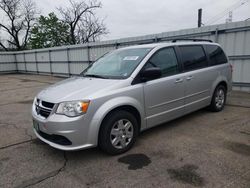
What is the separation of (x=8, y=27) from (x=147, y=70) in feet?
109

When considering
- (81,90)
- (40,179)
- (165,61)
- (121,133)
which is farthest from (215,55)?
(40,179)

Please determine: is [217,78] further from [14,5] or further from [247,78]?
[14,5]

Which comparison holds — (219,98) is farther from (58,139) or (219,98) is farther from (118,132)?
(58,139)

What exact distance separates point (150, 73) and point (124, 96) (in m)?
0.58

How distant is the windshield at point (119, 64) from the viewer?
3.57 metres

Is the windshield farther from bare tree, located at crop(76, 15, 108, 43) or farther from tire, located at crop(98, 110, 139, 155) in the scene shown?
bare tree, located at crop(76, 15, 108, 43)

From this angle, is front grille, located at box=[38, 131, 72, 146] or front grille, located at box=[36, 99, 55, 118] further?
front grille, located at box=[36, 99, 55, 118]

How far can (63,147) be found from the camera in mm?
2914

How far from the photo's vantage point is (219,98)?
17.1ft

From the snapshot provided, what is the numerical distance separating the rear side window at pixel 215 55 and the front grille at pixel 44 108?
3.74 m

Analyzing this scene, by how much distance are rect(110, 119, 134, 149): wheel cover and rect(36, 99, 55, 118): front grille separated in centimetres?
97

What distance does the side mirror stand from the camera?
3.35 m

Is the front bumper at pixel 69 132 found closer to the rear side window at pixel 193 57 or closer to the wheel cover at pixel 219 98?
the rear side window at pixel 193 57

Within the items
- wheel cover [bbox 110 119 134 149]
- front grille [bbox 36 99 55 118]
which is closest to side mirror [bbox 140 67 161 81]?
wheel cover [bbox 110 119 134 149]
